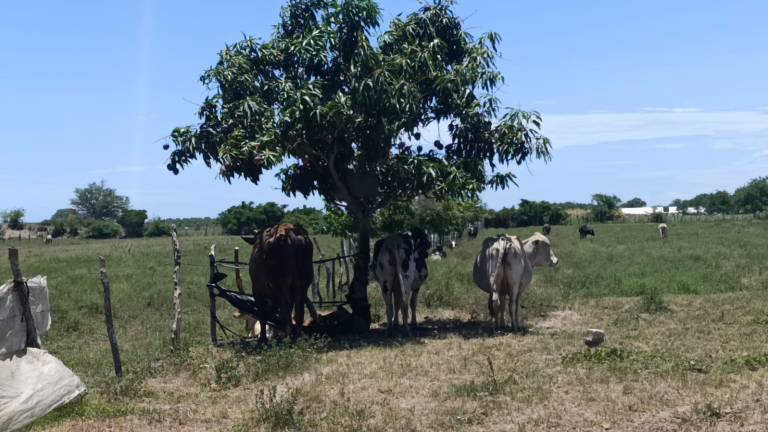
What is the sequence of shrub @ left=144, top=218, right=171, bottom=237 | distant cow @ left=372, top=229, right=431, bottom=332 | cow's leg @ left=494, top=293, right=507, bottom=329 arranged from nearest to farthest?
distant cow @ left=372, top=229, right=431, bottom=332 < cow's leg @ left=494, top=293, right=507, bottom=329 < shrub @ left=144, top=218, right=171, bottom=237

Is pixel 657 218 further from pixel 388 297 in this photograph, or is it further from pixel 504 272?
pixel 388 297

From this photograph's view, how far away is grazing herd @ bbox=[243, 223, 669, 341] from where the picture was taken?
1279 centimetres

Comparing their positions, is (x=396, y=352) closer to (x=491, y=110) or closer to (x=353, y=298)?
(x=353, y=298)

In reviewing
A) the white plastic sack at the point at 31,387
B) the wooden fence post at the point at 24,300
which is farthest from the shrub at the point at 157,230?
the white plastic sack at the point at 31,387

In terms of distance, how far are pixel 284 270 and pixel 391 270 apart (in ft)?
7.06

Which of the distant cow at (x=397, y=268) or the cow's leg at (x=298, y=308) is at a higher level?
the distant cow at (x=397, y=268)

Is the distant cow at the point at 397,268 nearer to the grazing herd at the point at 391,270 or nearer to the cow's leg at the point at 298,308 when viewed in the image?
the grazing herd at the point at 391,270

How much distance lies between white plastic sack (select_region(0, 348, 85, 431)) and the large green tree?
4754mm

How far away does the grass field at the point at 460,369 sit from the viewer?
8273mm

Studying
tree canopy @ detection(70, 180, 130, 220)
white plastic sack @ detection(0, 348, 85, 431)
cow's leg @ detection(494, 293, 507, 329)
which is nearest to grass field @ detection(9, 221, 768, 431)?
white plastic sack @ detection(0, 348, 85, 431)

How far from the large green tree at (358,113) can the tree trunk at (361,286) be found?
0.02 metres

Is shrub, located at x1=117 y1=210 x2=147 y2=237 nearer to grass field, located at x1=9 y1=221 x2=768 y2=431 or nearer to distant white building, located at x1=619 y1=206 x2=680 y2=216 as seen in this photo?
distant white building, located at x1=619 y1=206 x2=680 y2=216

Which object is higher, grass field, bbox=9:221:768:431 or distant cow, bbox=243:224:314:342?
distant cow, bbox=243:224:314:342

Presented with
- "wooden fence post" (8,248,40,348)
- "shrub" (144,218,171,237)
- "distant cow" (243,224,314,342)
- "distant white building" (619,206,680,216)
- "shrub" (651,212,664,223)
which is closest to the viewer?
"wooden fence post" (8,248,40,348)
